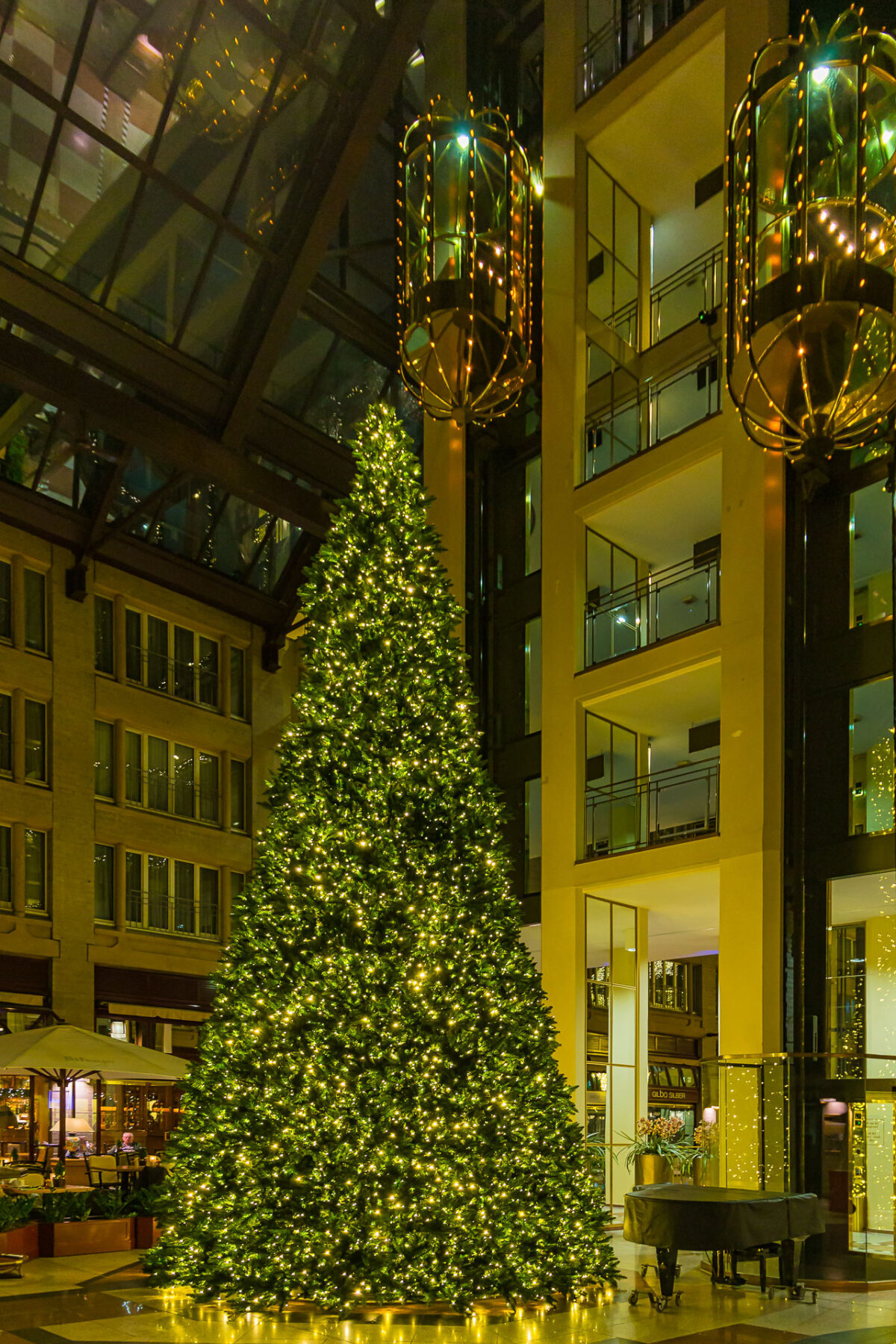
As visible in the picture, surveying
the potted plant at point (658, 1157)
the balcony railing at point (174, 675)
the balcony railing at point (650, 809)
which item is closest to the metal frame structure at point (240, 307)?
the balcony railing at point (174, 675)

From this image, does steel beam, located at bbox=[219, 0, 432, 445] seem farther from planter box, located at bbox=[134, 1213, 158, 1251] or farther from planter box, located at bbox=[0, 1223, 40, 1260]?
planter box, located at bbox=[0, 1223, 40, 1260]

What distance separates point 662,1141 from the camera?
683 inches

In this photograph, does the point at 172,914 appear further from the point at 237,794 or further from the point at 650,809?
the point at 650,809

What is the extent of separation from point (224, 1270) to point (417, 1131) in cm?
175

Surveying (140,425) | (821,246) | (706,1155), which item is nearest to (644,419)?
(140,425)

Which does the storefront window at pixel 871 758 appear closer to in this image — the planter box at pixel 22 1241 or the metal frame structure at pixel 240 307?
the planter box at pixel 22 1241

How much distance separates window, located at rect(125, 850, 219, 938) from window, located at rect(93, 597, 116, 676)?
4.27 meters

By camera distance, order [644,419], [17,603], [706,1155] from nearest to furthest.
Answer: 1. [706,1155]
2. [644,419]
3. [17,603]

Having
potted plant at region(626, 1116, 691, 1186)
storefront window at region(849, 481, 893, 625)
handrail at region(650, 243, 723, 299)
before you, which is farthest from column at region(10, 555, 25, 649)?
storefront window at region(849, 481, 893, 625)

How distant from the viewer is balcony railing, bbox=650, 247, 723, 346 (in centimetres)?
1980

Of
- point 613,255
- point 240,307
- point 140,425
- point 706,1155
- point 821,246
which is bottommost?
point 706,1155

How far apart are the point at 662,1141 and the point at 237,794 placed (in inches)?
723

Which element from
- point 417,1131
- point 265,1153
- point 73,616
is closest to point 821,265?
point 417,1131

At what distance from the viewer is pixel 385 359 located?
2616 cm
